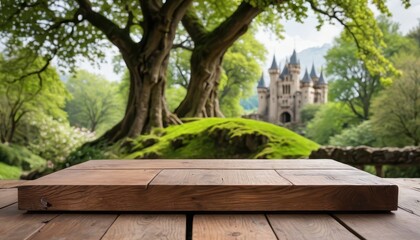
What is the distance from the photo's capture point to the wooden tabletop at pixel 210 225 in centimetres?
124

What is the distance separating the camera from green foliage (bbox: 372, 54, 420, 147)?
1884 centimetres

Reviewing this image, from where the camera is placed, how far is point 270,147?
8.26 meters

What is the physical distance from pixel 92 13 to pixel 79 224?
11421mm

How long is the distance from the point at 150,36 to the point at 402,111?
15.3 m

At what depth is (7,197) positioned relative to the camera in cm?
190

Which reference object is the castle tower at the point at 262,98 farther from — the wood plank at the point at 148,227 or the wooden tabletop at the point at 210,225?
the wood plank at the point at 148,227

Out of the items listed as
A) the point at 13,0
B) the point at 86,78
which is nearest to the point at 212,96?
the point at 13,0

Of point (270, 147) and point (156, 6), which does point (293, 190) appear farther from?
point (156, 6)

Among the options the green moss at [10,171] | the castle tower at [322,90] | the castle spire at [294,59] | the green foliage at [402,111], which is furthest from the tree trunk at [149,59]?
the castle tower at [322,90]

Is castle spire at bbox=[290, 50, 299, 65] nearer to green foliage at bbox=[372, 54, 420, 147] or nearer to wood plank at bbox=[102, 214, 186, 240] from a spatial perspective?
green foliage at bbox=[372, 54, 420, 147]

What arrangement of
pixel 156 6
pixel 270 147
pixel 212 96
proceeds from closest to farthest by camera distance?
pixel 270 147 < pixel 156 6 < pixel 212 96

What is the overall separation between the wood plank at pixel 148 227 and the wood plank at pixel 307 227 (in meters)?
0.36

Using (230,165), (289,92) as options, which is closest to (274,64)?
(289,92)

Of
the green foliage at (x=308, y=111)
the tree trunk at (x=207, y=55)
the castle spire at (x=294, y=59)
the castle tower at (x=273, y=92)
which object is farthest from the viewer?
the castle tower at (x=273, y=92)
